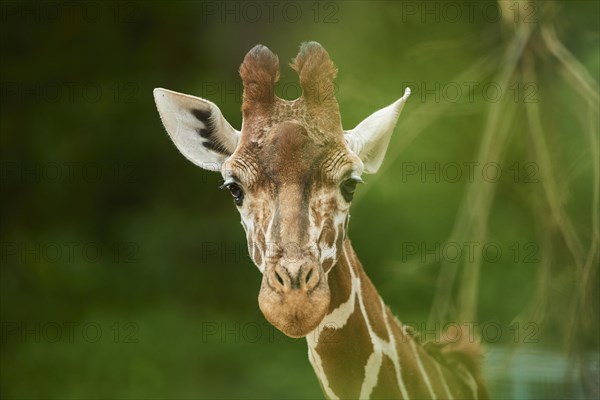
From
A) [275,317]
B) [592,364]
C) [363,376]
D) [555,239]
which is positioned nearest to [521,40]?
[555,239]

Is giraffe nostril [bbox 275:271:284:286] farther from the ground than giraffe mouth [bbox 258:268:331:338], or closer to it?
farther from the ground

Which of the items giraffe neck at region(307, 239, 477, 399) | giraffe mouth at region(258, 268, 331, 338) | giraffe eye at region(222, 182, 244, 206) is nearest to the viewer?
giraffe mouth at region(258, 268, 331, 338)

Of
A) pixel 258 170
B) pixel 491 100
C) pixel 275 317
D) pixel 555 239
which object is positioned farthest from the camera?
pixel 491 100

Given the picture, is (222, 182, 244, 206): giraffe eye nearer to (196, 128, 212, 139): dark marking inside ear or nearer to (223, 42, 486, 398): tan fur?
(223, 42, 486, 398): tan fur

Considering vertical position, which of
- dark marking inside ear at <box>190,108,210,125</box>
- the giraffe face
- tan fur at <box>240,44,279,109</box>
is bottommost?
the giraffe face

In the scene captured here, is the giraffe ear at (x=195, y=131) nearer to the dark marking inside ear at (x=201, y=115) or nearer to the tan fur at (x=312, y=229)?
the dark marking inside ear at (x=201, y=115)

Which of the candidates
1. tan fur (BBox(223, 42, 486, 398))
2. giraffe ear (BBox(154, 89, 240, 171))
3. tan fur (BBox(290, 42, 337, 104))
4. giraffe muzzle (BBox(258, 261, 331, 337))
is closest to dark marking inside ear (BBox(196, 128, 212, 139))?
giraffe ear (BBox(154, 89, 240, 171))

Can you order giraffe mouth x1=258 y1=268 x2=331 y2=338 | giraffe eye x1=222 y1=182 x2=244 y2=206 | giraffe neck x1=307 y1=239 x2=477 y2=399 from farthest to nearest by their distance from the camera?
giraffe neck x1=307 y1=239 x2=477 y2=399, giraffe eye x1=222 y1=182 x2=244 y2=206, giraffe mouth x1=258 y1=268 x2=331 y2=338

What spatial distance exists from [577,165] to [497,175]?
50 cm

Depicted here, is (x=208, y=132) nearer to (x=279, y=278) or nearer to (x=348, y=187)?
(x=348, y=187)

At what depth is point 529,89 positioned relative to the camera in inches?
140

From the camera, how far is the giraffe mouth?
190 cm

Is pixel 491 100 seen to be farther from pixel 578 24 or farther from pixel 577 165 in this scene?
pixel 577 165

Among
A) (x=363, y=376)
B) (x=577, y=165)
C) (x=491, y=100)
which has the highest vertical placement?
(x=491, y=100)
